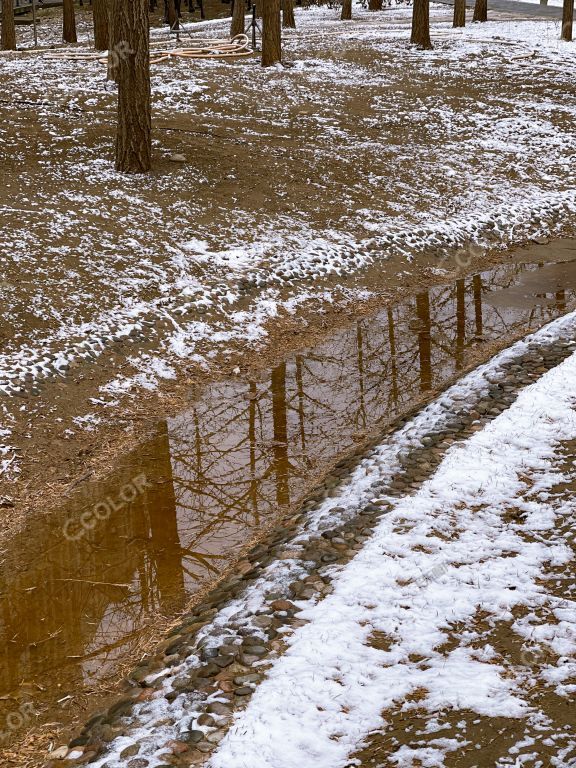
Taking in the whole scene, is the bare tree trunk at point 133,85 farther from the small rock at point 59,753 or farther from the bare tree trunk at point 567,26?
the bare tree trunk at point 567,26

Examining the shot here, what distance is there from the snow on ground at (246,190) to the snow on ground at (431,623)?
3959mm

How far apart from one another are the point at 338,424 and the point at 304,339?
2.21 m

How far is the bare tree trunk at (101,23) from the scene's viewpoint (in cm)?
2298

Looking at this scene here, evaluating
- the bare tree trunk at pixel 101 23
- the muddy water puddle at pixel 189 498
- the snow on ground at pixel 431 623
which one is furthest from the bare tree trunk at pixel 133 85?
the bare tree trunk at pixel 101 23

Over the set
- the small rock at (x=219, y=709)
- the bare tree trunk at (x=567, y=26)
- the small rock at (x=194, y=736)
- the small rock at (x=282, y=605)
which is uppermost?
the bare tree trunk at (x=567, y=26)

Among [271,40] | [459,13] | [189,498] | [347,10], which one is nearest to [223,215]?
[189,498]

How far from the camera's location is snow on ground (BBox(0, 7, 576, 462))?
31.8 feet

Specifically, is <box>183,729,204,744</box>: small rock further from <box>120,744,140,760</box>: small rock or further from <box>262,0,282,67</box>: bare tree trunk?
<box>262,0,282,67</box>: bare tree trunk

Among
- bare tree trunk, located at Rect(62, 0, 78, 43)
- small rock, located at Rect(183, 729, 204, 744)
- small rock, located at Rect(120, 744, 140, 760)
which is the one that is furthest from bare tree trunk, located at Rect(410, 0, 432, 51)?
small rock, located at Rect(120, 744, 140, 760)

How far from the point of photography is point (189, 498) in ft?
22.8

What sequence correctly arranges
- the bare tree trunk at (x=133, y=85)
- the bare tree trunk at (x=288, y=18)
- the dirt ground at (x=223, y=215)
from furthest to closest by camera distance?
the bare tree trunk at (x=288, y=18) → the bare tree trunk at (x=133, y=85) → the dirt ground at (x=223, y=215)

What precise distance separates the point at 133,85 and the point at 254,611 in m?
9.89

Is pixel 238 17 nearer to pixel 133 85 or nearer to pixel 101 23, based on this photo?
pixel 101 23

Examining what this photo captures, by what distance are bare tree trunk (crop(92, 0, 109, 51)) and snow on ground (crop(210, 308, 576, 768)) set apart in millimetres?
20899
